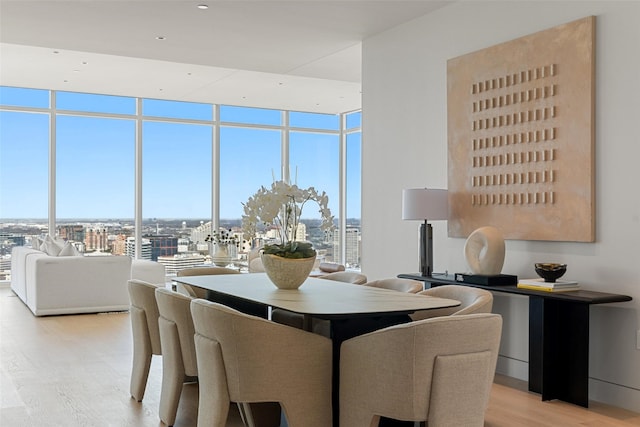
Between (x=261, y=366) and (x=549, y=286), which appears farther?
(x=549, y=286)

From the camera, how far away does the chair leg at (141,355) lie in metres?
4.13

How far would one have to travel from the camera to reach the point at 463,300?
12.3 ft

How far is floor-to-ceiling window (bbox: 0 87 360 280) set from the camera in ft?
34.1

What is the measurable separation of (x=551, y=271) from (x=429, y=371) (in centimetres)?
180

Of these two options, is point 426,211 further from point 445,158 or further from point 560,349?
point 560,349

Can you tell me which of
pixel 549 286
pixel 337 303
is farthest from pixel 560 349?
pixel 337 303

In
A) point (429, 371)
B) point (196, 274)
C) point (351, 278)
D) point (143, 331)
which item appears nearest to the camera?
point (429, 371)

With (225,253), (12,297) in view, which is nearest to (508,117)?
(225,253)

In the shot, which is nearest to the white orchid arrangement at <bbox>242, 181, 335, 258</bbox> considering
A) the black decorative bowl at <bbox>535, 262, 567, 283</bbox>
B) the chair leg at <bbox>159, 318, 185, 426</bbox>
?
the chair leg at <bbox>159, 318, 185, 426</bbox>

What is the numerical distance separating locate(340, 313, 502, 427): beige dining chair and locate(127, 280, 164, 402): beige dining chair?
5.10 feet

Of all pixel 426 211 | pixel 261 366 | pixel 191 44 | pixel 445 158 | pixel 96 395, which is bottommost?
pixel 96 395

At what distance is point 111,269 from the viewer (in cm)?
773

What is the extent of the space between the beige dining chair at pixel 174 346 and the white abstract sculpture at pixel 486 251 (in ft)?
6.64

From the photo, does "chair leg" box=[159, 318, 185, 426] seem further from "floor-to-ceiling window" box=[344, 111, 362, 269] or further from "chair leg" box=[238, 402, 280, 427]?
"floor-to-ceiling window" box=[344, 111, 362, 269]
